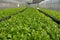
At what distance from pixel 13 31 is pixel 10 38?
0.56m

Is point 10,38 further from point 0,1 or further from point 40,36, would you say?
point 0,1

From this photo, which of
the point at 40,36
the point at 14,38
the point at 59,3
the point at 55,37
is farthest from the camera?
the point at 59,3

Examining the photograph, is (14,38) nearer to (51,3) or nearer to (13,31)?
(13,31)

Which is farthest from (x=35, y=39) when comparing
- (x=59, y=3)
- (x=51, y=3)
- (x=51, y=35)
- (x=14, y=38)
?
(x=51, y=3)

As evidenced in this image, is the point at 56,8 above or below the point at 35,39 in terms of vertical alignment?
below

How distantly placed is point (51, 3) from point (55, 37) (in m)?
19.8

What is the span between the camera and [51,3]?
24766mm

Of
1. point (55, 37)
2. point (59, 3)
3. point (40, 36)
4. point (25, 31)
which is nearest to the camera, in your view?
point (40, 36)

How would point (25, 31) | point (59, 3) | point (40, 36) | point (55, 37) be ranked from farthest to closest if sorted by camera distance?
point (59, 3) < point (55, 37) < point (25, 31) < point (40, 36)

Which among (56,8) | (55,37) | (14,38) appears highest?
(14,38)

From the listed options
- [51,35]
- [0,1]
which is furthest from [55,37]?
[0,1]

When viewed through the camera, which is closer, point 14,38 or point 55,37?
point 14,38

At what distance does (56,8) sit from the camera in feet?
77.2

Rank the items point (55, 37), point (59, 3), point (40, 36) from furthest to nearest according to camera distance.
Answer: point (59, 3)
point (55, 37)
point (40, 36)
